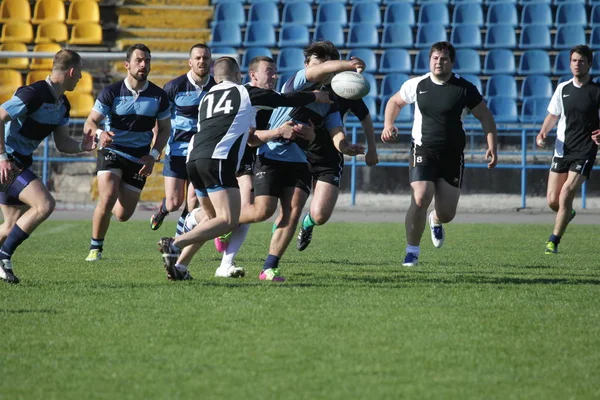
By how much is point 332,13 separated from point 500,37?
12.7 ft

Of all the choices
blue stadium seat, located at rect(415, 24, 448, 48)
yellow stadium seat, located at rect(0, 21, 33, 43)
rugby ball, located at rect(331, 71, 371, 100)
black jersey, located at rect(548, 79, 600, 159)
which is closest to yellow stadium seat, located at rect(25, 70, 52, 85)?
yellow stadium seat, located at rect(0, 21, 33, 43)

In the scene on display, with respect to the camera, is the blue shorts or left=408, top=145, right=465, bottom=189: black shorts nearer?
left=408, top=145, right=465, bottom=189: black shorts

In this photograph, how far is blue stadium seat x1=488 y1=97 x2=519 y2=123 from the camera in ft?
65.2

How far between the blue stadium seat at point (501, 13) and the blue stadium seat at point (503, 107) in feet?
7.77

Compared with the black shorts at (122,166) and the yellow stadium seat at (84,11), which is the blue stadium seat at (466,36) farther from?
the black shorts at (122,166)

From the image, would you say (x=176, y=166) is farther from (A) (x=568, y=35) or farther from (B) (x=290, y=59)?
(A) (x=568, y=35)

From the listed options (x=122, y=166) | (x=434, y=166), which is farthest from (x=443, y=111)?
(x=122, y=166)

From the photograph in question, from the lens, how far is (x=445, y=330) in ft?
18.9

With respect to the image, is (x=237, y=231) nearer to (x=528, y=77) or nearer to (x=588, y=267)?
(x=588, y=267)

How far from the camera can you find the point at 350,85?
8.05 m

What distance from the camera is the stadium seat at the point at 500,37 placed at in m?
21.1

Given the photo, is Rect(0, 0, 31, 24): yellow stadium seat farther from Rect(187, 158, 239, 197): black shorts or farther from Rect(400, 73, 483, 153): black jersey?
Rect(187, 158, 239, 197): black shorts

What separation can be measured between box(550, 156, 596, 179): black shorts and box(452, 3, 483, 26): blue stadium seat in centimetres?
1068

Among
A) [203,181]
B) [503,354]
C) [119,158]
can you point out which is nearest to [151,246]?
[119,158]
